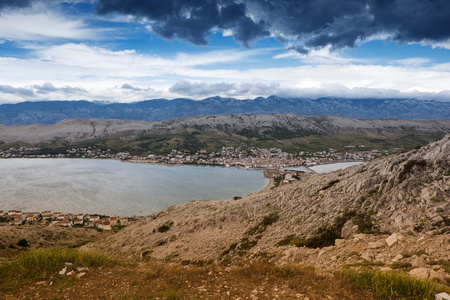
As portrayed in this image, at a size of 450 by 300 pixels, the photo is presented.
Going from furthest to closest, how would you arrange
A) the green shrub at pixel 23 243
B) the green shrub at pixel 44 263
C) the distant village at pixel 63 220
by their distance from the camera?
the distant village at pixel 63 220, the green shrub at pixel 23 243, the green shrub at pixel 44 263

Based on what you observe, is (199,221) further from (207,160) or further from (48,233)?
(207,160)

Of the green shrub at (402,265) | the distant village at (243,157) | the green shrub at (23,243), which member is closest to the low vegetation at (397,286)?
the green shrub at (402,265)

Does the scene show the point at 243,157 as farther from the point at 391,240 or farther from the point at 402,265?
the point at 402,265

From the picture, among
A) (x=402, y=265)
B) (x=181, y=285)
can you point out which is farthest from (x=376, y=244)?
(x=181, y=285)

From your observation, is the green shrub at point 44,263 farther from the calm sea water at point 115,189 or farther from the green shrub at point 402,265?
the calm sea water at point 115,189

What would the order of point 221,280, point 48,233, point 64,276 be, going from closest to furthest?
point 221,280, point 64,276, point 48,233

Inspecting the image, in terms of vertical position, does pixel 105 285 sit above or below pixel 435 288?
below

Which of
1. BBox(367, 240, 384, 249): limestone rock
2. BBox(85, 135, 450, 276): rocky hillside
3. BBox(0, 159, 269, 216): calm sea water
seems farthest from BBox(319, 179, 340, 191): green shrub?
BBox(0, 159, 269, 216): calm sea water

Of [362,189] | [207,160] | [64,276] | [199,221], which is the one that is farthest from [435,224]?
[207,160]
